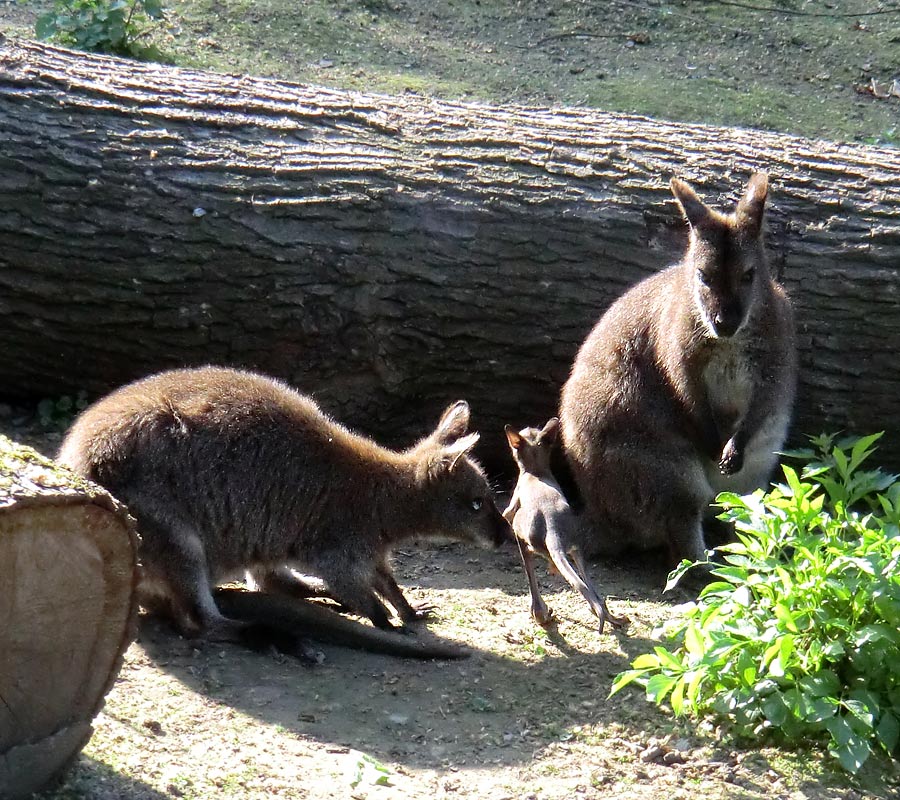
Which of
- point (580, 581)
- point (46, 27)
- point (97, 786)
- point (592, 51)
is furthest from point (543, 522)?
point (592, 51)

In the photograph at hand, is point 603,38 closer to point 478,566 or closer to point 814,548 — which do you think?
point 478,566

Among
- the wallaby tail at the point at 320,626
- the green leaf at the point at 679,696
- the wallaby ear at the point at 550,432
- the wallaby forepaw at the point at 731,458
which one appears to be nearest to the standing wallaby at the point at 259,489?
the wallaby tail at the point at 320,626

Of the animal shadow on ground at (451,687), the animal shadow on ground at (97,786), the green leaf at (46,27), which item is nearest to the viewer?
the animal shadow on ground at (97,786)

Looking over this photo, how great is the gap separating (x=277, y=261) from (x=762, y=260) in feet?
8.11

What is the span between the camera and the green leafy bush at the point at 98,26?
8641mm

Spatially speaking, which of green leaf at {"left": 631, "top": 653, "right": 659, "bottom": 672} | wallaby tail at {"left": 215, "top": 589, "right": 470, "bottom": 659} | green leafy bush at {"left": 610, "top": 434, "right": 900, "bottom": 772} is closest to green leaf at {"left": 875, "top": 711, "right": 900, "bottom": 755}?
green leafy bush at {"left": 610, "top": 434, "right": 900, "bottom": 772}

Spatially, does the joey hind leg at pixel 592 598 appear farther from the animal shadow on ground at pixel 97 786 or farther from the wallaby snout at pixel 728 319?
the animal shadow on ground at pixel 97 786

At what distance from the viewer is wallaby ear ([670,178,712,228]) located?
609 centimetres

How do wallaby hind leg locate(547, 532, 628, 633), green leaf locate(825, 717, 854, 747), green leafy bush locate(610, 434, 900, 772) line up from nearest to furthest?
green leaf locate(825, 717, 854, 747)
green leafy bush locate(610, 434, 900, 772)
wallaby hind leg locate(547, 532, 628, 633)

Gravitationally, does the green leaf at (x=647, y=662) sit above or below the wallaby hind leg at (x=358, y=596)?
above

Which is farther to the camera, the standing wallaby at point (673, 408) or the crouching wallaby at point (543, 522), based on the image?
the standing wallaby at point (673, 408)

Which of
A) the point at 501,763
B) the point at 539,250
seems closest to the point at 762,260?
the point at 539,250

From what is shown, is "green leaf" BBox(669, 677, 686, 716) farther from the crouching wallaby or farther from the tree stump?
the tree stump

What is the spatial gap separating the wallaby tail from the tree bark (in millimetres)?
1719
